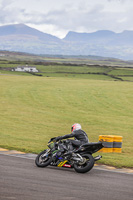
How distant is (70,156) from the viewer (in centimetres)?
1312

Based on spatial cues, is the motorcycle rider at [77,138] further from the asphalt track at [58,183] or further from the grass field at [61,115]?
the grass field at [61,115]

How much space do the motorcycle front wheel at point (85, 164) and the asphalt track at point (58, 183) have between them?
23cm

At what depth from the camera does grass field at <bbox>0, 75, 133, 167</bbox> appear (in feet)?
67.2

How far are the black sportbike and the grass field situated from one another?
263 cm

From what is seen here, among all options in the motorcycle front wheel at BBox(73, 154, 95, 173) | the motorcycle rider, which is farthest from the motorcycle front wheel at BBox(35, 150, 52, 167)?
the motorcycle front wheel at BBox(73, 154, 95, 173)

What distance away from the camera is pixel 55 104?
149ft

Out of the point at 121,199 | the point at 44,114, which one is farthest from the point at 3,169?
the point at 44,114

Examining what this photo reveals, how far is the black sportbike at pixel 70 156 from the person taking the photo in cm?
1259

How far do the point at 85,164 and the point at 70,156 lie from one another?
760mm

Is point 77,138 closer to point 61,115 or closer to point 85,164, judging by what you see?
point 85,164

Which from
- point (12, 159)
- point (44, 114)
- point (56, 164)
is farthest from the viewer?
point (44, 114)

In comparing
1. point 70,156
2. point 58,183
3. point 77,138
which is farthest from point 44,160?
point 58,183

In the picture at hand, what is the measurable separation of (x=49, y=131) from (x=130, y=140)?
6.32 meters

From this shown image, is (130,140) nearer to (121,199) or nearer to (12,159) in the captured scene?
(12,159)
